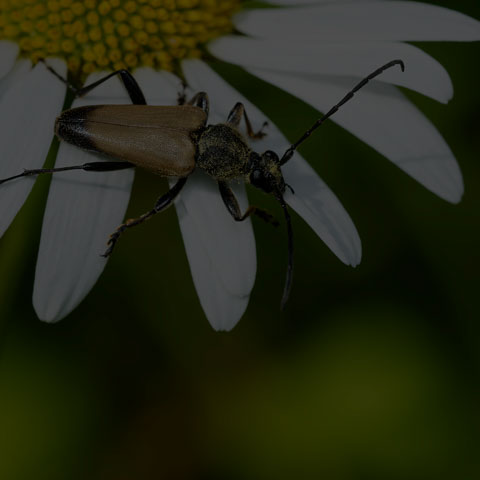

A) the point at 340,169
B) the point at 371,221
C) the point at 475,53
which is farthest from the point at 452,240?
the point at 475,53

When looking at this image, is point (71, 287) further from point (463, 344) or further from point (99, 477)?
point (463, 344)

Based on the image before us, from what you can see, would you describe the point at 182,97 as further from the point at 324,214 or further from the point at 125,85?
the point at 324,214

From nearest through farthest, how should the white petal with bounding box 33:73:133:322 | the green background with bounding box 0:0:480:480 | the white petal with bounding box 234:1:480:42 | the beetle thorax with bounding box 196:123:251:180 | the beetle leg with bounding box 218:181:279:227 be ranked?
1. the white petal with bounding box 33:73:133:322
2. the beetle leg with bounding box 218:181:279:227
3. the white petal with bounding box 234:1:480:42
4. the beetle thorax with bounding box 196:123:251:180
5. the green background with bounding box 0:0:480:480

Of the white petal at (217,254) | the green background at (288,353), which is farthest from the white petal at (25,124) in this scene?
the white petal at (217,254)

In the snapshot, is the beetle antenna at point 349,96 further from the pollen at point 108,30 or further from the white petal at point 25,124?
the white petal at point 25,124

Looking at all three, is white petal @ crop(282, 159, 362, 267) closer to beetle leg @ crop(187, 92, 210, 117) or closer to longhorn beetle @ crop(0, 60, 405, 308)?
longhorn beetle @ crop(0, 60, 405, 308)

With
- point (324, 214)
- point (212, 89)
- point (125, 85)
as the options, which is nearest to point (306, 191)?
point (324, 214)

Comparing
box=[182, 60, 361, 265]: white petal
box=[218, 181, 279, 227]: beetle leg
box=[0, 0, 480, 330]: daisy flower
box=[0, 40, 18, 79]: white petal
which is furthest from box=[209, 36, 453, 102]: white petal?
box=[0, 40, 18, 79]: white petal

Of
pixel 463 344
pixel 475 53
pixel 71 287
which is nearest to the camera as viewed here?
pixel 71 287
